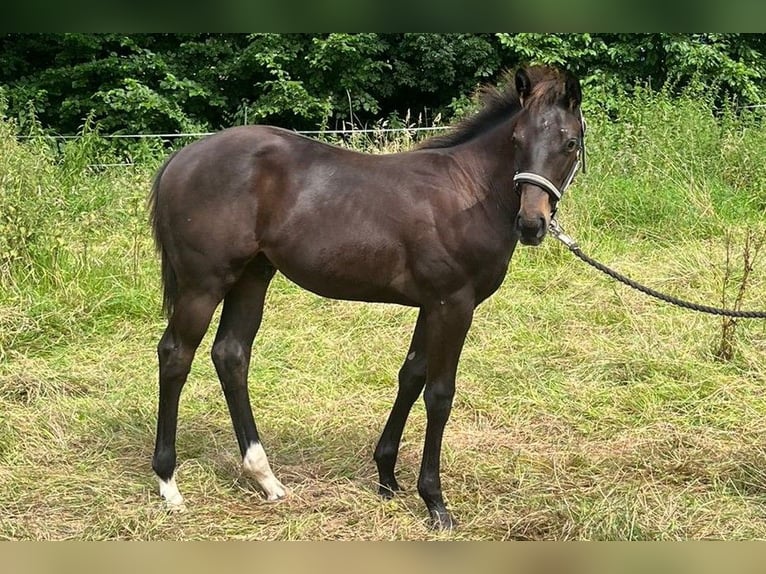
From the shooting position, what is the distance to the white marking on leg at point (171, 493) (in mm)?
3418

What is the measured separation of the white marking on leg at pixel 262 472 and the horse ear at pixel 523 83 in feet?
6.89

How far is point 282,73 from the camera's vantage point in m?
13.2

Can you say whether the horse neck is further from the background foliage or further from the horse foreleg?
the background foliage

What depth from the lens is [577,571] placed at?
5.12 feet

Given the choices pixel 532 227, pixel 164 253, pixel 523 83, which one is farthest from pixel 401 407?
pixel 523 83

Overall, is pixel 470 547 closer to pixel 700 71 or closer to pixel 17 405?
pixel 17 405

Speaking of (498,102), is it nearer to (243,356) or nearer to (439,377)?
(439,377)

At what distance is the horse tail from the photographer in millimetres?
3467

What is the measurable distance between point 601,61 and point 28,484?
11.8m

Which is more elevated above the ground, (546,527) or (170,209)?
(170,209)

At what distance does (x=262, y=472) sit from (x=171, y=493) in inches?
17.4

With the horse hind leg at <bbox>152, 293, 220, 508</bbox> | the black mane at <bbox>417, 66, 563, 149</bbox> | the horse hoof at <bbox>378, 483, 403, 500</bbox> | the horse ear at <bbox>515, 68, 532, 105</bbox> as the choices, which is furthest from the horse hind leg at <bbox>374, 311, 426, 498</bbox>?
the horse ear at <bbox>515, 68, 532, 105</bbox>

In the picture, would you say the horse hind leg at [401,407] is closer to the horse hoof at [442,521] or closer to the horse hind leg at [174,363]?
the horse hoof at [442,521]
